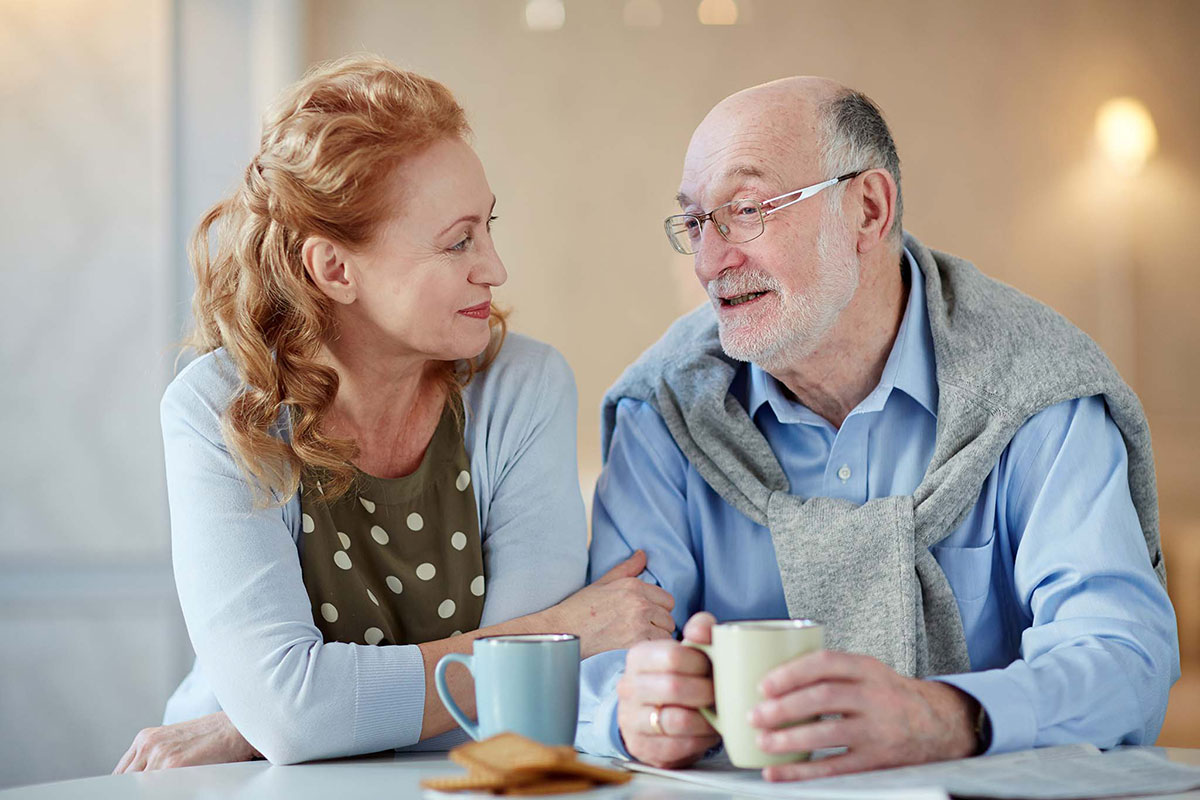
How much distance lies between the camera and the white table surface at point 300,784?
2.90ft

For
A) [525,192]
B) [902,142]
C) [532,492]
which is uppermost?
[902,142]

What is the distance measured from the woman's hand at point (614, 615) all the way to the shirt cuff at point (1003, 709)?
1.22 feet

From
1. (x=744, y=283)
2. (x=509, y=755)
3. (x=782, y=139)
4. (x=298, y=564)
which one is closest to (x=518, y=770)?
(x=509, y=755)

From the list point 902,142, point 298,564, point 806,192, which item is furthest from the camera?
point 902,142

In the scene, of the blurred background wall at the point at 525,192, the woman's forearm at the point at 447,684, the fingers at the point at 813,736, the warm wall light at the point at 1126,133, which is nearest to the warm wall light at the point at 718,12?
the blurred background wall at the point at 525,192

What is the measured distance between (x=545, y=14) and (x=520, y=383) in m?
2.01

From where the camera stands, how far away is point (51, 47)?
2.79 m

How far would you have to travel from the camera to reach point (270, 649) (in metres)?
1.12

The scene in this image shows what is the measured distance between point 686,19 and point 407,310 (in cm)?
212

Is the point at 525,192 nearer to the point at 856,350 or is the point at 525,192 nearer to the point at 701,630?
the point at 856,350

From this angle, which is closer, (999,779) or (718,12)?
(999,779)

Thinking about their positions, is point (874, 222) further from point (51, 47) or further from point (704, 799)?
point (51, 47)

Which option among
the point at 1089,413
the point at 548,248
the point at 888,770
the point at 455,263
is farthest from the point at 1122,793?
the point at 548,248

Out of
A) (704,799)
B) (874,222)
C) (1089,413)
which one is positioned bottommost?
(704,799)
